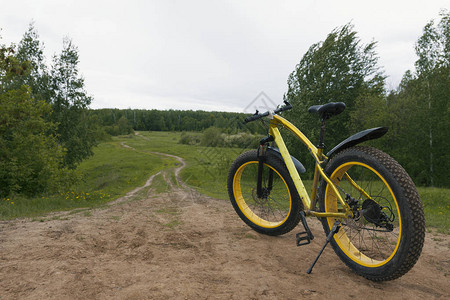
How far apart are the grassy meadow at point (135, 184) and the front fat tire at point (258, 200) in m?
3.33

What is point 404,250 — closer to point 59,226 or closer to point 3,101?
point 59,226

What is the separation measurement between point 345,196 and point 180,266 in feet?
6.67

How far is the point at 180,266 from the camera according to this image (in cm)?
294

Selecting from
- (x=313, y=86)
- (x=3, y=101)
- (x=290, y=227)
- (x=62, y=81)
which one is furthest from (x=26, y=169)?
(x=313, y=86)

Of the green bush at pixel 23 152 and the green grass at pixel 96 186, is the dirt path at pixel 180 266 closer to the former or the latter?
the green grass at pixel 96 186

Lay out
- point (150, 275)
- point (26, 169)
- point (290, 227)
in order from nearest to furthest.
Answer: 1. point (150, 275)
2. point (290, 227)
3. point (26, 169)

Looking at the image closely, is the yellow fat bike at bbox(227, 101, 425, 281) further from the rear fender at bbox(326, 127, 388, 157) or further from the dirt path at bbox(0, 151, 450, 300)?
the dirt path at bbox(0, 151, 450, 300)

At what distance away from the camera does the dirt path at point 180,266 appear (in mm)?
2418

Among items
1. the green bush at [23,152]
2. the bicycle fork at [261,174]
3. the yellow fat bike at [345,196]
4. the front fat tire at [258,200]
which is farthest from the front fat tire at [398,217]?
the green bush at [23,152]

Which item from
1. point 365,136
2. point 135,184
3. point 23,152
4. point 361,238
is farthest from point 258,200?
point 135,184

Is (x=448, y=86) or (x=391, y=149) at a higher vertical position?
(x=448, y=86)

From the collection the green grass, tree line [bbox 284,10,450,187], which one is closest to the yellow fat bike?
the green grass

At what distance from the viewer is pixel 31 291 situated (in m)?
2.33

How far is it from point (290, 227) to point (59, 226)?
383 centimetres
